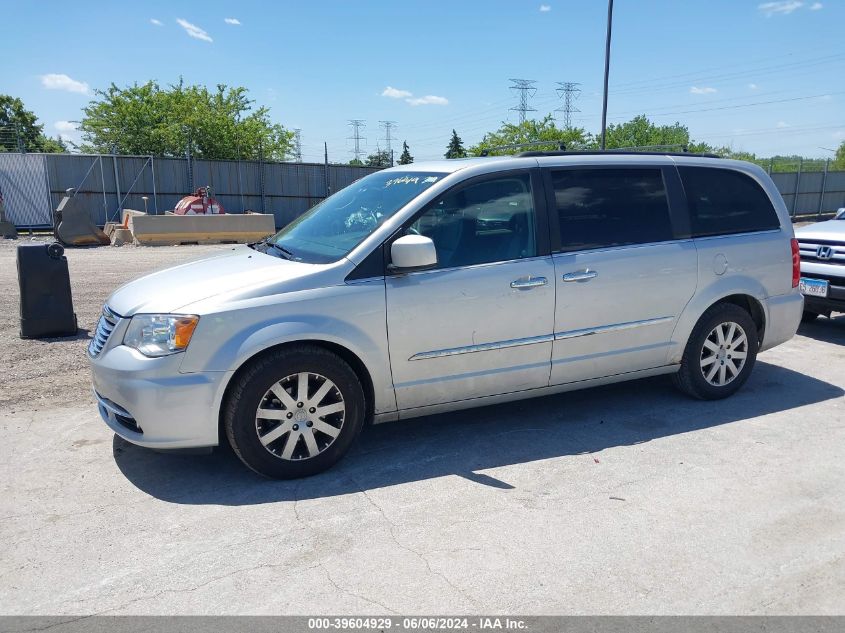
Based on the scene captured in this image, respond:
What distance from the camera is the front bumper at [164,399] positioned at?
3.76 metres

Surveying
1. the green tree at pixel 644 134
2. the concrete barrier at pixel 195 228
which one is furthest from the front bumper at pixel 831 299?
the green tree at pixel 644 134

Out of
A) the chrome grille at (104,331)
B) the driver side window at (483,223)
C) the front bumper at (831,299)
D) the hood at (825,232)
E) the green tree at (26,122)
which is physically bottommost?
the front bumper at (831,299)

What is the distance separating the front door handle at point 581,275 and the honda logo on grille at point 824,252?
4251mm

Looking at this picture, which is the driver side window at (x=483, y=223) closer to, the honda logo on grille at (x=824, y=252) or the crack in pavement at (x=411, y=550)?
the crack in pavement at (x=411, y=550)

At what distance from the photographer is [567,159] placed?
490 cm

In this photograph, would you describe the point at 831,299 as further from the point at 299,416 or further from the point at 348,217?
the point at 299,416

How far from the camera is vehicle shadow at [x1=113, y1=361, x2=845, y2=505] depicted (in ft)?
13.1

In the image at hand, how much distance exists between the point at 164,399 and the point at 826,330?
307 inches

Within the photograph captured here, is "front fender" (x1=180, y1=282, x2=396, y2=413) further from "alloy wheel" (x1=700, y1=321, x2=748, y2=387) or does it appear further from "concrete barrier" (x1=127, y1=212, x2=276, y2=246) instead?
"concrete barrier" (x1=127, y1=212, x2=276, y2=246)

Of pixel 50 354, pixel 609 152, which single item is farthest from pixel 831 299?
pixel 50 354

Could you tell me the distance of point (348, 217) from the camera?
4.75 m

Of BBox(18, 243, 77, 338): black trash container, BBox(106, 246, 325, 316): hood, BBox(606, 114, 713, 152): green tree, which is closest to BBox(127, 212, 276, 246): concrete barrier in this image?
BBox(18, 243, 77, 338): black trash container

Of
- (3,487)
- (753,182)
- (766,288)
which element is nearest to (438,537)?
(3,487)

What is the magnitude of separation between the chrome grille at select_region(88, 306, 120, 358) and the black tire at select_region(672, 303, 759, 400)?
414 cm
